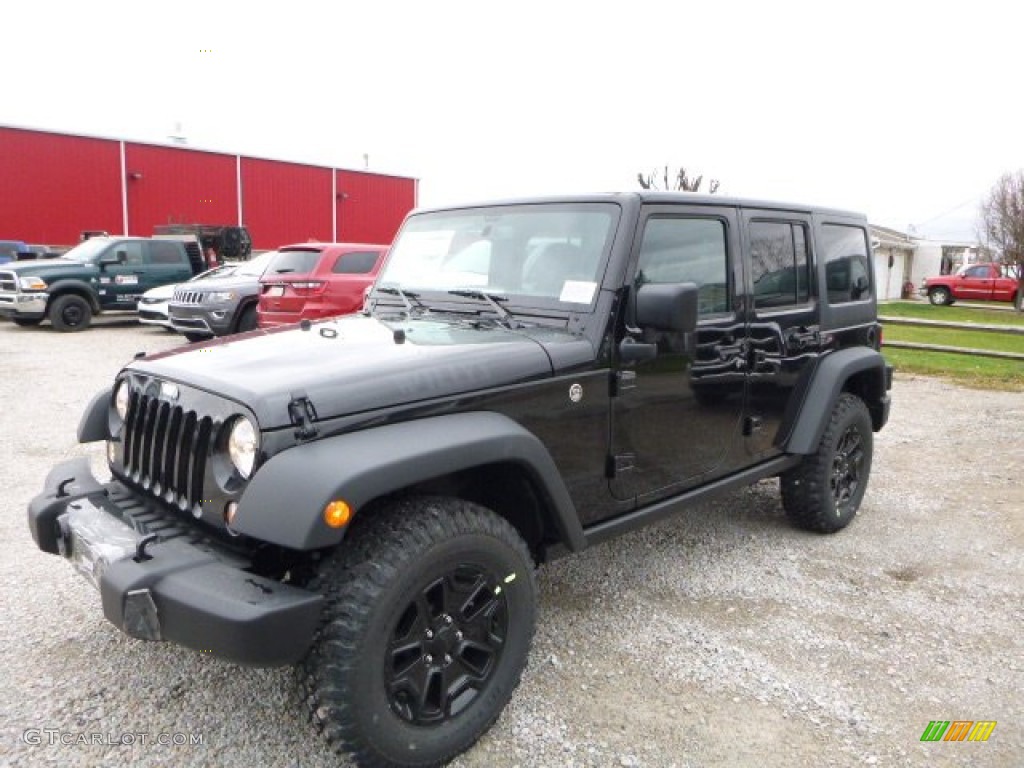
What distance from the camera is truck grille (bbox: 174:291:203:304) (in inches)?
458

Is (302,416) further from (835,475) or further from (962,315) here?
(962,315)

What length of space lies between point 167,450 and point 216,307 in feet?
31.3

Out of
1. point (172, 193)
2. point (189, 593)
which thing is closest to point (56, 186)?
Result: point (172, 193)

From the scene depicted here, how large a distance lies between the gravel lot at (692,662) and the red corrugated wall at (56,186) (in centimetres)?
1997

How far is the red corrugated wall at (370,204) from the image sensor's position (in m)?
28.5

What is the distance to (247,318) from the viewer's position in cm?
1165

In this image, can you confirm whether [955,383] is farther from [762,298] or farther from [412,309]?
[412,309]

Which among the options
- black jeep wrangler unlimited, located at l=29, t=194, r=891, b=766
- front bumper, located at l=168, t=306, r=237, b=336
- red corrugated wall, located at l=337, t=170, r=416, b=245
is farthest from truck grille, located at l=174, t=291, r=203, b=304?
red corrugated wall, located at l=337, t=170, r=416, b=245

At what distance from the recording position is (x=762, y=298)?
378 cm

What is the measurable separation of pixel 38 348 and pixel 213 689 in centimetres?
1115

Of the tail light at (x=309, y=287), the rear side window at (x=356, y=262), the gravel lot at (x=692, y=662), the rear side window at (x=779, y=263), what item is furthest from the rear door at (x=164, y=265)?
the rear side window at (x=779, y=263)

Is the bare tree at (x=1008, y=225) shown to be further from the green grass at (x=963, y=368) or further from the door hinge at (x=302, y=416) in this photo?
the door hinge at (x=302, y=416)

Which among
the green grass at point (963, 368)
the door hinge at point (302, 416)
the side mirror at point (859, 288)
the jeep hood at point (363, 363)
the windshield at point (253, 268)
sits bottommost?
the green grass at point (963, 368)

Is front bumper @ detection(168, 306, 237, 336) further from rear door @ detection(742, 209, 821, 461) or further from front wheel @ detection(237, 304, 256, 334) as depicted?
rear door @ detection(742, 209, 821, 461)
